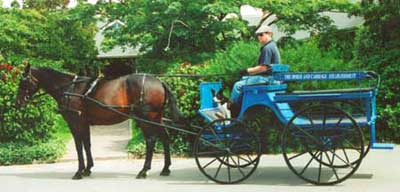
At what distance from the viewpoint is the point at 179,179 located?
35.9 ft

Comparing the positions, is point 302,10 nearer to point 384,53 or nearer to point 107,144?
point 384,53

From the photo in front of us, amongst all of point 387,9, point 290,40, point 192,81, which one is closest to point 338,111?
point 192,81

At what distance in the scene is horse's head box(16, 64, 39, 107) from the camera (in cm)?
Answer: 1154

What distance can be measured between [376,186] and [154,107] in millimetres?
3874

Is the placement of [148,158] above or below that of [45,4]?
below

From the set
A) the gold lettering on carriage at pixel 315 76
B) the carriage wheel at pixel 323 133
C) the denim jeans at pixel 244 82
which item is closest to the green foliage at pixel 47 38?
the denim jeans at pixel 244 82

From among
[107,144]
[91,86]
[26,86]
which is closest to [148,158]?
[91,86]

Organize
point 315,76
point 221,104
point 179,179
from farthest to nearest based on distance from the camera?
1. point 179,179
2. point 221,104
3. point 315,76

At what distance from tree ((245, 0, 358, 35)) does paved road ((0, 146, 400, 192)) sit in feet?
21.7

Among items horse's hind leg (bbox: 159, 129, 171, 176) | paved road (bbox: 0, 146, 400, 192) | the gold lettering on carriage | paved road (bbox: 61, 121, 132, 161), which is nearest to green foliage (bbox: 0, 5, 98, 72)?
paved road (bbox: 61, 121, 132, 161)

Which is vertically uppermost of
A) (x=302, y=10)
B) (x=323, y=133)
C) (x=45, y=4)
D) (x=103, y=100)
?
(x=45, y=4)

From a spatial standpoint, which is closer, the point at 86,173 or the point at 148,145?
the point at 148,145

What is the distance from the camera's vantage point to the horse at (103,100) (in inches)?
442

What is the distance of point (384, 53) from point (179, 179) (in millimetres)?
6879
